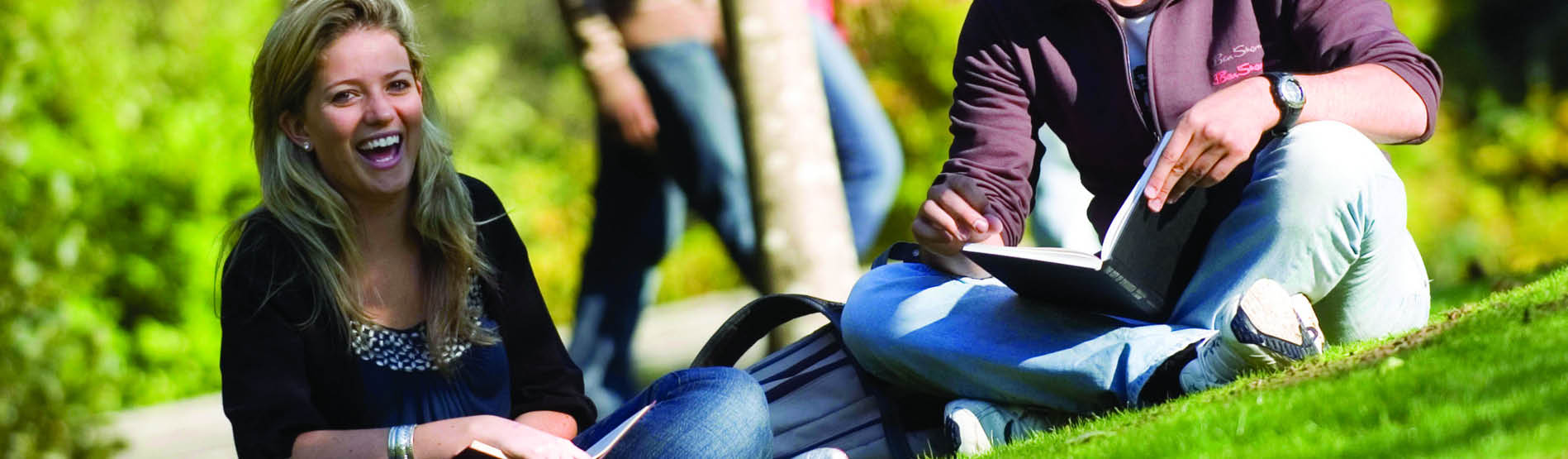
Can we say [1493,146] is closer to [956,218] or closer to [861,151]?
[861,151]

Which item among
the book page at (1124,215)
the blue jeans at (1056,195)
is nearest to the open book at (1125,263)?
the book page at (1124,215)

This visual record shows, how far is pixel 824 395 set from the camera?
325 cm

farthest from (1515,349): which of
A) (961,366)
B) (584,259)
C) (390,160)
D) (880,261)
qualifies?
(584,259)

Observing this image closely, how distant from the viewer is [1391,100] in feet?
9.06

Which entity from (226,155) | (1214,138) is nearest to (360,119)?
(1214,138)

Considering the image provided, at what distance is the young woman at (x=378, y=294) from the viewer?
2758 millimetres

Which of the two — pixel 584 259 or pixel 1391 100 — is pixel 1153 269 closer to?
pixel 1391 100

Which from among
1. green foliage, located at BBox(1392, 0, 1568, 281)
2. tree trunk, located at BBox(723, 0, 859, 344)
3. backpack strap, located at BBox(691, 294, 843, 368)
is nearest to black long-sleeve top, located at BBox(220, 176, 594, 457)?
backpack strap, located at BBox(691, 294, 843, 368)

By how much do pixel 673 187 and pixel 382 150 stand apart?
359 cm

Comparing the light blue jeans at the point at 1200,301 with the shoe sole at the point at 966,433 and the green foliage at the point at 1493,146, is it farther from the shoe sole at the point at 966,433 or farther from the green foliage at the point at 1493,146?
the green foliage at the point at 1493,146

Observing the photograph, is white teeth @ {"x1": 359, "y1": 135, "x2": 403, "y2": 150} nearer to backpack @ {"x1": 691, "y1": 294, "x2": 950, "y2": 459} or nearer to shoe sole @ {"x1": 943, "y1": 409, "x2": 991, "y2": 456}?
backpack @ {"x1": 691, "y1": 294, "x2": 950, "y2": 459}

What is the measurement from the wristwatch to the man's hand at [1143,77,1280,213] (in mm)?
11

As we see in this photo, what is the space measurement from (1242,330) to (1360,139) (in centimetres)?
42

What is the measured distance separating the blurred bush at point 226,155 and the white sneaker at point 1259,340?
3.77m
